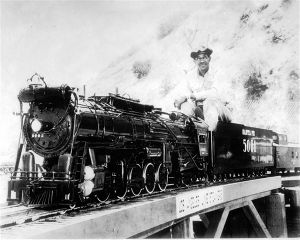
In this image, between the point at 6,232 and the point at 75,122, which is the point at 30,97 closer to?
the point at 75,122

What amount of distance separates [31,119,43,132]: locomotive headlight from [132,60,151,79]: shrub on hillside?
40.7 metres

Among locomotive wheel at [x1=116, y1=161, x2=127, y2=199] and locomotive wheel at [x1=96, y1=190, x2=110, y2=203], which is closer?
locomotive wheel at [x1=96, y1=190, x2=110, y2=203]

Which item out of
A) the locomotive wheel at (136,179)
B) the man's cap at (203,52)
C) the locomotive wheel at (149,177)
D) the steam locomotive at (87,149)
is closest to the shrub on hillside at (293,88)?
the man's cap at (203,52)

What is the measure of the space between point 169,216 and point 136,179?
5.62 ft

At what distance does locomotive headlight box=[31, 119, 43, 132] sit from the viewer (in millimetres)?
6488

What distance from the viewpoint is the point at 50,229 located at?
3.64 metres

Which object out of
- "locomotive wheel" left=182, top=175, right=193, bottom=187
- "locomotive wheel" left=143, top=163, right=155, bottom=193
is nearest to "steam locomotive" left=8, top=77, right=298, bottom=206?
"locomotive wheel" left=143, top=163, right=155, bottom=193

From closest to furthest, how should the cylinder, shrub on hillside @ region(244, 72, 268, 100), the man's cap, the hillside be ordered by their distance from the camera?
1. the cylinder
2. the man's cap
3. the hillside
4. shrub on hillside @ region(244, 72, 268, 100)

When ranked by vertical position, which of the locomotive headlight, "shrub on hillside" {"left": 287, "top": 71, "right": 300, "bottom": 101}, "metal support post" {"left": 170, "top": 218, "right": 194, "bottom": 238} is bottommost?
"metal support post" {"left": 170, "top": 218, "right": 194, "bottom": 238}

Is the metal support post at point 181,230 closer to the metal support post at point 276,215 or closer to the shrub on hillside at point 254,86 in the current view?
the metal support post at point 276,215

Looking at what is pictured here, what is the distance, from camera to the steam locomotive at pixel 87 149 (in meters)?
5.86

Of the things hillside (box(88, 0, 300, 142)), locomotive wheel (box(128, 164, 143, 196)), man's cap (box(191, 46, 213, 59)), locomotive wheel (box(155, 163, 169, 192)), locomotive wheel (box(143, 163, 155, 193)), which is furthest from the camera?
hillside (box(88, 0, 300, 142))

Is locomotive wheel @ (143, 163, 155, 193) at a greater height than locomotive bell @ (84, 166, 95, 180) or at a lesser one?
lesser

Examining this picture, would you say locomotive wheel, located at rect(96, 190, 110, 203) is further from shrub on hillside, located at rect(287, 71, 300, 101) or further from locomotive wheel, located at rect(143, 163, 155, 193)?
shrub on hillside, located at rect(287, 71, 300, 101)
